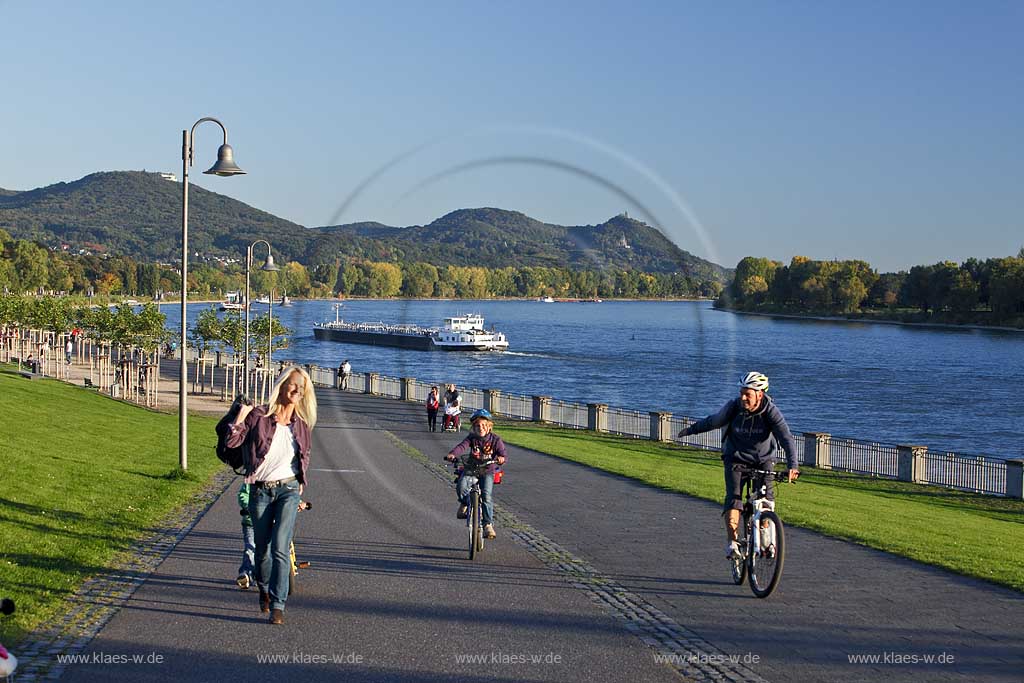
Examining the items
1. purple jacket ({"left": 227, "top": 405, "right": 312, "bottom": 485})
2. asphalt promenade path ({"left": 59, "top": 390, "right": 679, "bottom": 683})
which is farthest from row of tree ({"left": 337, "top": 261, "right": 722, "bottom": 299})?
purple jacket ({"left": 227, "top": 405, "right": 312, "bottom": 485})

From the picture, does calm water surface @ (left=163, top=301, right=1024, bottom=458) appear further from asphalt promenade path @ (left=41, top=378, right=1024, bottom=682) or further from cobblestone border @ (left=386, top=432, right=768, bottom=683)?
asphalt promenade path @ (left=41, top=378, right=1024, bottom=682)

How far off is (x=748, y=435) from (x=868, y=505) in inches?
415

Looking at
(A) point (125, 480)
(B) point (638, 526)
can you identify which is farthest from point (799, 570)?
(A) point (125, 480)

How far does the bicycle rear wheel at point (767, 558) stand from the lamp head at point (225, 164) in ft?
44.4

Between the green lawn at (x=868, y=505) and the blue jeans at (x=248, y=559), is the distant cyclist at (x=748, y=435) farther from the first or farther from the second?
the blue jeans at (x=248, y=559)

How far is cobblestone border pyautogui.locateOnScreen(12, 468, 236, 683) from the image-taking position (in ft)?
23.7

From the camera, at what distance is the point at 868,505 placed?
64.0ft

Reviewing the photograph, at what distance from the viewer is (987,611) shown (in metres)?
9.45

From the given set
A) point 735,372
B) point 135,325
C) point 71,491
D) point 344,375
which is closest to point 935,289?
point 735,372

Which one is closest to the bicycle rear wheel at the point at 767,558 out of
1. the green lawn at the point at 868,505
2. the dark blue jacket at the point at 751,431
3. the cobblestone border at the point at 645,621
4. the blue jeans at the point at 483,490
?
the dark blue jacket at the point at 751,431

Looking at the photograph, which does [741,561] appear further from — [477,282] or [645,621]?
[477,282]

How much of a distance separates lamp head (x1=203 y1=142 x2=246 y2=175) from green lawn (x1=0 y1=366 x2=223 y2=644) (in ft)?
17.9

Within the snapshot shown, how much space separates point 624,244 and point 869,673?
5.25m

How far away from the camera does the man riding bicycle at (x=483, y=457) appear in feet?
39.2
